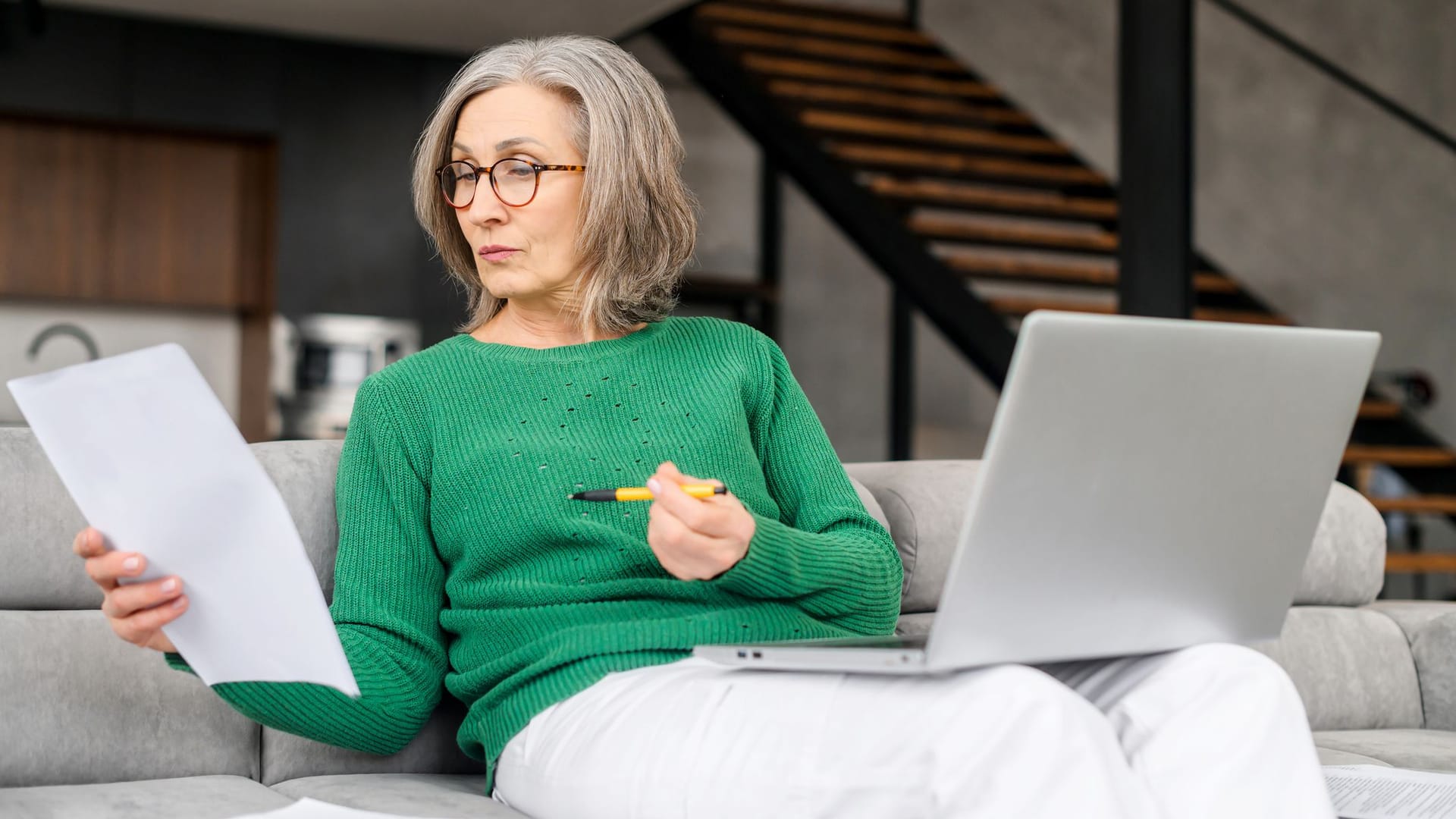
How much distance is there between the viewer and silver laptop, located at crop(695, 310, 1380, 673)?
1.11 metres

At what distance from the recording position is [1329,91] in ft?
24.7

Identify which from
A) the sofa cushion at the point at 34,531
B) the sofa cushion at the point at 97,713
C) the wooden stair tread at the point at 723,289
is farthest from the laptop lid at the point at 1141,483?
the wooden stair tread at the point at 723,289

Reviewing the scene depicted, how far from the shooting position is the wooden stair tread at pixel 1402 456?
537 cm

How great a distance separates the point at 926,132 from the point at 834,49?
78 cm

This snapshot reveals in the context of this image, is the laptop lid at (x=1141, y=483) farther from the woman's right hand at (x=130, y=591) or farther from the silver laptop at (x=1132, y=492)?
the woman's right hand at (x=130, y=591)

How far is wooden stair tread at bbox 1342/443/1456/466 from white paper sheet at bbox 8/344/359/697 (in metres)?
4.88

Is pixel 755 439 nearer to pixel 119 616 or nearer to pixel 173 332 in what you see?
pixel 119 616

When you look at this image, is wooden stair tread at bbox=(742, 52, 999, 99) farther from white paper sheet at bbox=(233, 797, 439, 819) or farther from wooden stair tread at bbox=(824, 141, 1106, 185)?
white paper sheet at bbox=(233, 797, 439, 819)

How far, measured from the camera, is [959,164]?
19.5 feet

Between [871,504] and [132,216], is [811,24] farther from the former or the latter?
[871,504]

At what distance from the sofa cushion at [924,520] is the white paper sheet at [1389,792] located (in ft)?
1.98

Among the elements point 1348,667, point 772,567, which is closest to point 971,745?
point 772,567

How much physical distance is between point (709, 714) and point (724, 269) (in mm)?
6747

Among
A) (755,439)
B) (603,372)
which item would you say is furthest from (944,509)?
(603,372)
